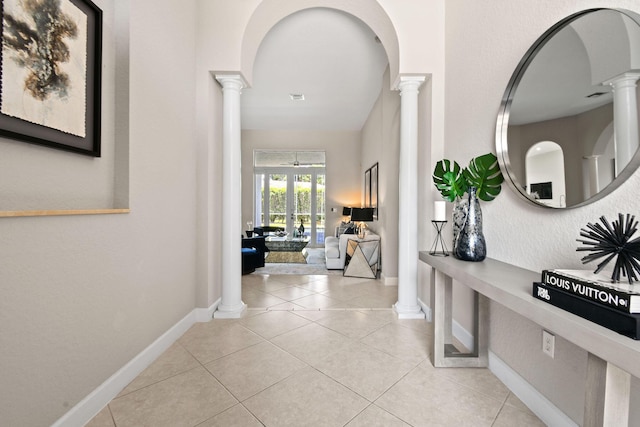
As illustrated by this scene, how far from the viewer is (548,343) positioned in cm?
131

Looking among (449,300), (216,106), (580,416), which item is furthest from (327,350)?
(216,106)

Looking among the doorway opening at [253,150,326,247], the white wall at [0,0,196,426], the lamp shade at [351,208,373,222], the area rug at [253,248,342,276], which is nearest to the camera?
the white wall at [0,0,196,426]

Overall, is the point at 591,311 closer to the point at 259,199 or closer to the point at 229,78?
the point at 229,78

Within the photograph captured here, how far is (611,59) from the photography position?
3.45ft

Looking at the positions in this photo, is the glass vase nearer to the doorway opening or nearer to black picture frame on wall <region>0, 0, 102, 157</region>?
black picture frame on wall <region>0, 0, 102, 157</region>

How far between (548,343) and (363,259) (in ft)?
9.43

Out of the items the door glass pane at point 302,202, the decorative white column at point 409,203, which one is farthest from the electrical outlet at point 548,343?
the door glass pane at point 302,202

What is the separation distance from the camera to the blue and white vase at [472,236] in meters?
1.65

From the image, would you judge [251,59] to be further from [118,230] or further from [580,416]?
[580,416]

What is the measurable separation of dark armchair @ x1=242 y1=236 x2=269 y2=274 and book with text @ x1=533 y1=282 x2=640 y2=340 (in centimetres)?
390

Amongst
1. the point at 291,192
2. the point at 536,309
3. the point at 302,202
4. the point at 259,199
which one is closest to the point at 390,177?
the point at 536,309

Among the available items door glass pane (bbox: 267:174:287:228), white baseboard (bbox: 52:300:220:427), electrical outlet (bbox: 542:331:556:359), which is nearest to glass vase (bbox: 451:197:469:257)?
electrical outlet (bbox: 542:331:556:359)

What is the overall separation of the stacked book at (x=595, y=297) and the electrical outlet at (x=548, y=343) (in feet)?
1.77

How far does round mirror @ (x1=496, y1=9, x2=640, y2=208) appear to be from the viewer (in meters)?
0.99
